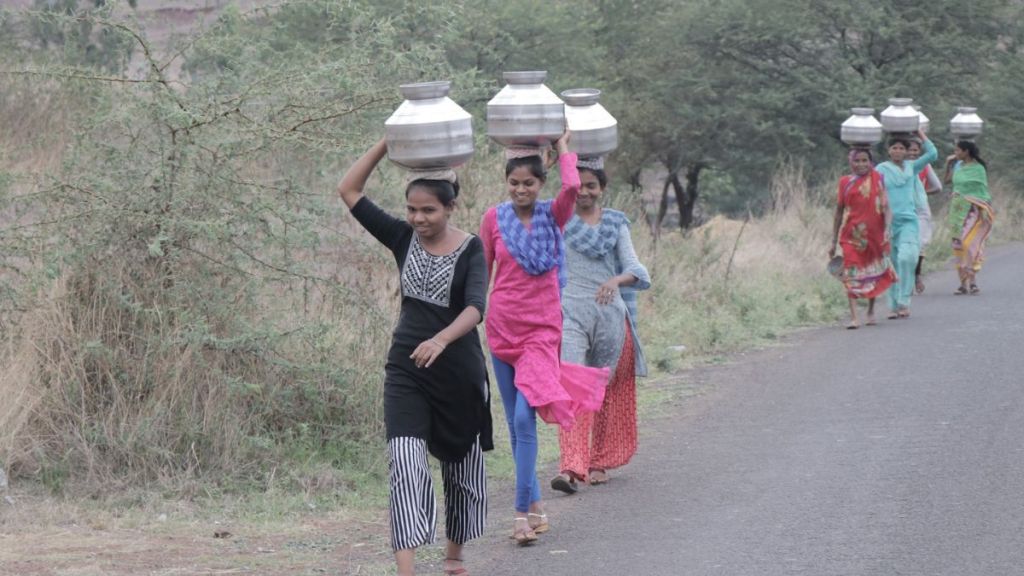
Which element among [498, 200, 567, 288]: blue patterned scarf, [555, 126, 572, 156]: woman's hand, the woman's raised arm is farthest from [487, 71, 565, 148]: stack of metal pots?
the woman's raised arm

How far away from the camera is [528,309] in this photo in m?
6.46

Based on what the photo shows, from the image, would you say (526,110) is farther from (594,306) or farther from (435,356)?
(594,306)

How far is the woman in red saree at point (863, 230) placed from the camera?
13.3m

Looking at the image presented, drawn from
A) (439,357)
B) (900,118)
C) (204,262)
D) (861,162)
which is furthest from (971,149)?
(439,357)

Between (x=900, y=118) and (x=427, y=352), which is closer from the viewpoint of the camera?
(x=427, y=352)

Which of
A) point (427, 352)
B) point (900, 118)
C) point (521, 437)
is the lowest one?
point (521, 437)

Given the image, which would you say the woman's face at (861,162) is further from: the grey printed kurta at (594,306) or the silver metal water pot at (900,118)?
the grey printed kurta at (594,306)

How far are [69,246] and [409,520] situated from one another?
121 inches

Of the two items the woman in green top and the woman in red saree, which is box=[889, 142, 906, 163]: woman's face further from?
the woman in green top

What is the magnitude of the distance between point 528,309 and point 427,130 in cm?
131

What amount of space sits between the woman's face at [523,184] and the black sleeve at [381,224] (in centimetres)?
82

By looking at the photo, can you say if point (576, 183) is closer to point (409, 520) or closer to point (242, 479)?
point (409, 520)

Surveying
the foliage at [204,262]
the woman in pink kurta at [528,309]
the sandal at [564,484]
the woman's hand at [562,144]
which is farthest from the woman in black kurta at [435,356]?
the foliage at [204,262]

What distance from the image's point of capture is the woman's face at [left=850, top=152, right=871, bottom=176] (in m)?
13.2
